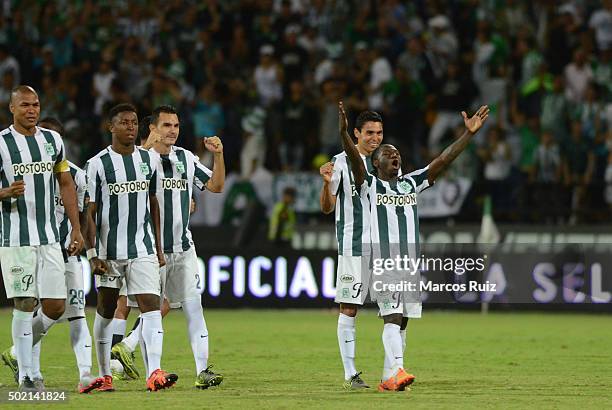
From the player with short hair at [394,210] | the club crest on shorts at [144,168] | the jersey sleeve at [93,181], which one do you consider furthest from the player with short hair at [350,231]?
the jersey sleeve at [93,181]

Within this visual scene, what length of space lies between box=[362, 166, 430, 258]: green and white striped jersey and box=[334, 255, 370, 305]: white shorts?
0.71ft

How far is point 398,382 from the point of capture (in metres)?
10.1

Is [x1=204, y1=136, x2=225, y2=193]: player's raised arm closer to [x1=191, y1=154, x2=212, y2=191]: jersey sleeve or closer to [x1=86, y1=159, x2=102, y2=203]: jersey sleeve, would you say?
[x1=191, y1=154, x2=212, y2=191]: jersey sleeve

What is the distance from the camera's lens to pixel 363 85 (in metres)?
21.5

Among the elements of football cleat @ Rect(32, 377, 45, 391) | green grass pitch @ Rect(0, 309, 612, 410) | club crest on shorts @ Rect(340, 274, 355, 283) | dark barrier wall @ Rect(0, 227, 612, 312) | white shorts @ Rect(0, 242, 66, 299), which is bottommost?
green grass pitch @ Rect(0, 309, 612, 410)

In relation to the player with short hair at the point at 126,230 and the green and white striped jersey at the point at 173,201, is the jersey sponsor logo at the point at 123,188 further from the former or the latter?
the green and white striped jersey at the point at 173,201

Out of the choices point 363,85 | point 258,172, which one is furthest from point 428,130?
point 258,172

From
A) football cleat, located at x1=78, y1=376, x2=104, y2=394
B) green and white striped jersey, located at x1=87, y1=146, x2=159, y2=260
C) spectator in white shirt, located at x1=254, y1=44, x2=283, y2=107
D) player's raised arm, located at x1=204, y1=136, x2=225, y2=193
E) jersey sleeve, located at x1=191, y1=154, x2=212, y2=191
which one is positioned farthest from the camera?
spectator in white shirt, located at x1=254, y1=44, x2=283, y2=107

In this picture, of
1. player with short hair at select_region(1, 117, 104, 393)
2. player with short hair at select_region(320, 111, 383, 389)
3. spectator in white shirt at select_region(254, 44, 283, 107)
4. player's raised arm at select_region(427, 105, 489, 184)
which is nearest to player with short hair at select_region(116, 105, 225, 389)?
player with short hair at select_region(1, 117, 104, 393)

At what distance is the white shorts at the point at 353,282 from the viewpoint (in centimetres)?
1059

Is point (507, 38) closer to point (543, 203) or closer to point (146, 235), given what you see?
point (543, 203)

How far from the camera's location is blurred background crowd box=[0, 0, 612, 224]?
20062mm

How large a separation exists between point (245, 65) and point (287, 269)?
5.07m

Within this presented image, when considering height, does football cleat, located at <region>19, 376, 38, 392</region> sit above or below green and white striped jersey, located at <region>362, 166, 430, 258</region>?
below
